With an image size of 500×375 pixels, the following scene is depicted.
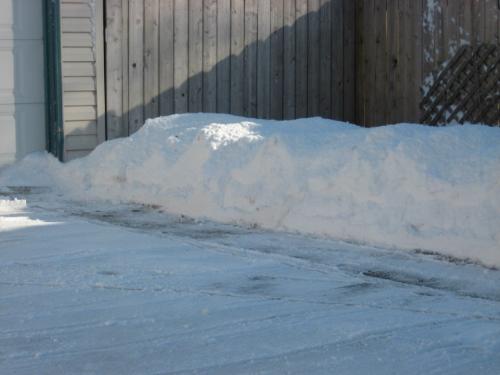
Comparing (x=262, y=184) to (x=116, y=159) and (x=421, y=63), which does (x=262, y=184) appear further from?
(x=421, y=63)

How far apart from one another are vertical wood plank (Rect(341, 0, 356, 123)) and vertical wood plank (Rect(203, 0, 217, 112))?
1.85m

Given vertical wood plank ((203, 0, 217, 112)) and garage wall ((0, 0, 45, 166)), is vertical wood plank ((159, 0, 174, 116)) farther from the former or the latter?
garage wall ((0, 0, 45, 166))

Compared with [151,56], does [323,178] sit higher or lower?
lower

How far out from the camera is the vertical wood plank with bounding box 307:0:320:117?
1183 cm

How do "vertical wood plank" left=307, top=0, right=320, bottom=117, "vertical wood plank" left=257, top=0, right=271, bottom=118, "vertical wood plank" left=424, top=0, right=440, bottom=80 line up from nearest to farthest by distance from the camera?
"vertical wood plank" left=424, top=0, right=440, bottom=80 < "vertical wood plank" left=257, top=0, right=271, bottom=118 < "vertical wood plank" left=307, top=0, right=320, bottom=117

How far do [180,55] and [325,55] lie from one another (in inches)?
78.4

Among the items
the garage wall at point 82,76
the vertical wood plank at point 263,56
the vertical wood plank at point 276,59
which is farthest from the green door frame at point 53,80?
the vertical wood plank at point 276,59

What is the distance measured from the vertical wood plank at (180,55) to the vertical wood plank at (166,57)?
46mm

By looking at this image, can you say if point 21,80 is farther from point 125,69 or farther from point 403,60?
point 403,60

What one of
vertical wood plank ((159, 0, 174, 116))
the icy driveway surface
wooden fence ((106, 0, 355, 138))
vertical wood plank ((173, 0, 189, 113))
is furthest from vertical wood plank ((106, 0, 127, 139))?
the icy driveway surface

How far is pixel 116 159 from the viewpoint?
9203 mm

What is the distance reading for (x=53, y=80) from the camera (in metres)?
10.3

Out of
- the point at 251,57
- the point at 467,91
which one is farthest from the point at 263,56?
the point at 467,91

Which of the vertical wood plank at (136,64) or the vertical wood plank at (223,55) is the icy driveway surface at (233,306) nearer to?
the vertical wood plank at (136,64)
